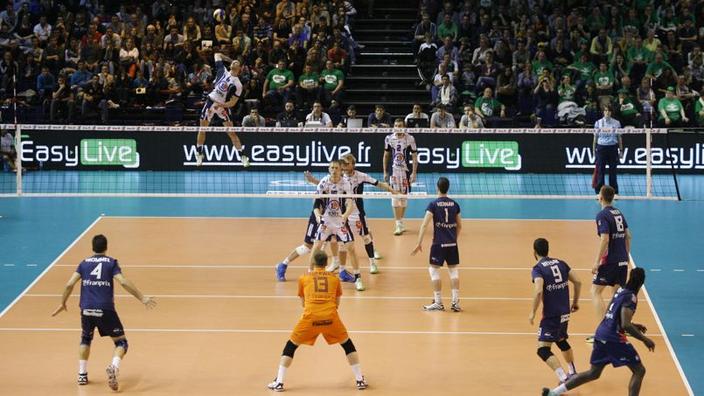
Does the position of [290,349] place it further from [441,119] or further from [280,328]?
[441,119]

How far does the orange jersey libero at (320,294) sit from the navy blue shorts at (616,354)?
3244 millimetres

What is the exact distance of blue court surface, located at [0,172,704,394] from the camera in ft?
61.3

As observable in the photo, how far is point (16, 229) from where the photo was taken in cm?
2431

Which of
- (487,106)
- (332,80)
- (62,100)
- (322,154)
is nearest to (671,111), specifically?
(487,106)

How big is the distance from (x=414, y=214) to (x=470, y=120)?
5.75 m

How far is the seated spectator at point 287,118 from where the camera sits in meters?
32.4

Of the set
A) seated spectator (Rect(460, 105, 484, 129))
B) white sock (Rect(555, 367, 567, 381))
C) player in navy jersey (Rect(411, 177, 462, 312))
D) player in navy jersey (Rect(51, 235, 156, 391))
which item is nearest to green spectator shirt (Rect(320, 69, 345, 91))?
seated spectator (Rect(460, 105, 484, 129))

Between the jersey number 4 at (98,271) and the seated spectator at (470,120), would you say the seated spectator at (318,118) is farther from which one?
the jersey number 4 at (98,271)

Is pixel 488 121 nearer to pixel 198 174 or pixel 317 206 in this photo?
pixel 198 174

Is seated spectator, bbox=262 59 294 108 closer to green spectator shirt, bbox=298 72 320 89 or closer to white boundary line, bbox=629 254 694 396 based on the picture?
green spectator shirt, bbox=298 72 320 89

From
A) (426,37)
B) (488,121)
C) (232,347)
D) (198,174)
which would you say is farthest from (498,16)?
(232,347)

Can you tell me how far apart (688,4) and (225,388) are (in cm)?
2689

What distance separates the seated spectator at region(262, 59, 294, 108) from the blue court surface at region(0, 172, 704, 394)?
2.61m

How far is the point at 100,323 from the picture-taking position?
14.1 metres
